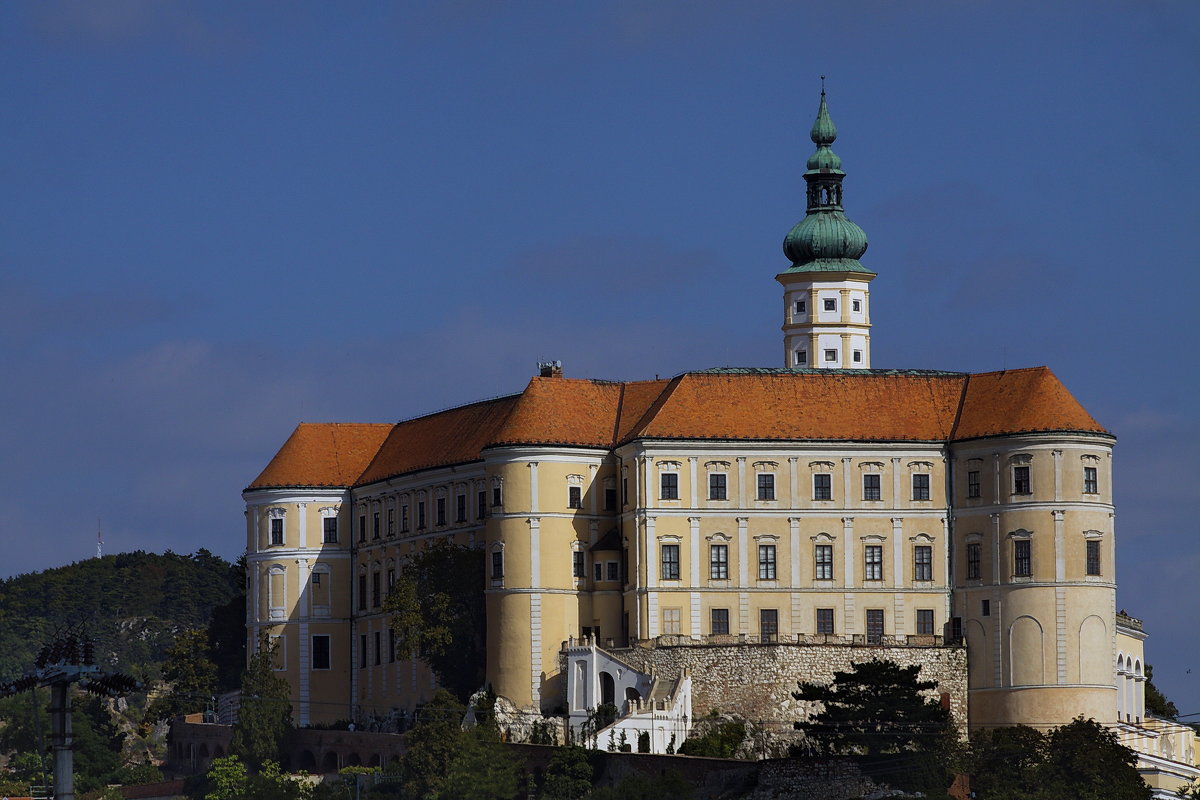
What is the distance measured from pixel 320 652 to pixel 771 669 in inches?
1262

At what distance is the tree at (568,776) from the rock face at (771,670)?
7434 millimetres

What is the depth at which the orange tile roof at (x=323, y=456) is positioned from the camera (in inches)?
5989

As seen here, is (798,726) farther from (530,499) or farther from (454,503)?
(454,503)

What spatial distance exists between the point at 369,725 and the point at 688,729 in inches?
964

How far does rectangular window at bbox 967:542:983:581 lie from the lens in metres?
129

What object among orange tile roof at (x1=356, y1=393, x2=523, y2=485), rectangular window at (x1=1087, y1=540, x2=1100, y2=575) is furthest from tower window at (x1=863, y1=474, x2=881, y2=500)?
orange tile roof at (x1=356, y1=393, x2=523, y2=485)

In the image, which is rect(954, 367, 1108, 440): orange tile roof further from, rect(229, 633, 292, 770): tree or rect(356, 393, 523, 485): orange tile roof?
rect(229, 633, 292, 770): tree

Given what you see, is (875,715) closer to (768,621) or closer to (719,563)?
(768,621)

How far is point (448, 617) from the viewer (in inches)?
5300

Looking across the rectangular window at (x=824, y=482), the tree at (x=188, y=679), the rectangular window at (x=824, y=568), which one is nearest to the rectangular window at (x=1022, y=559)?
the rectangular window at (x=824, y=568)

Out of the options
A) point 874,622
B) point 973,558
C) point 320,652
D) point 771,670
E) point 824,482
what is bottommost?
point 771,670

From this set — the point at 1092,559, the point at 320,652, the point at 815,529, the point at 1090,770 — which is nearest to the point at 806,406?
the point at 815,529

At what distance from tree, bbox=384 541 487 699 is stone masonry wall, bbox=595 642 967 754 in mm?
9931

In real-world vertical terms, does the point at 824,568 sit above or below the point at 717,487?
below
